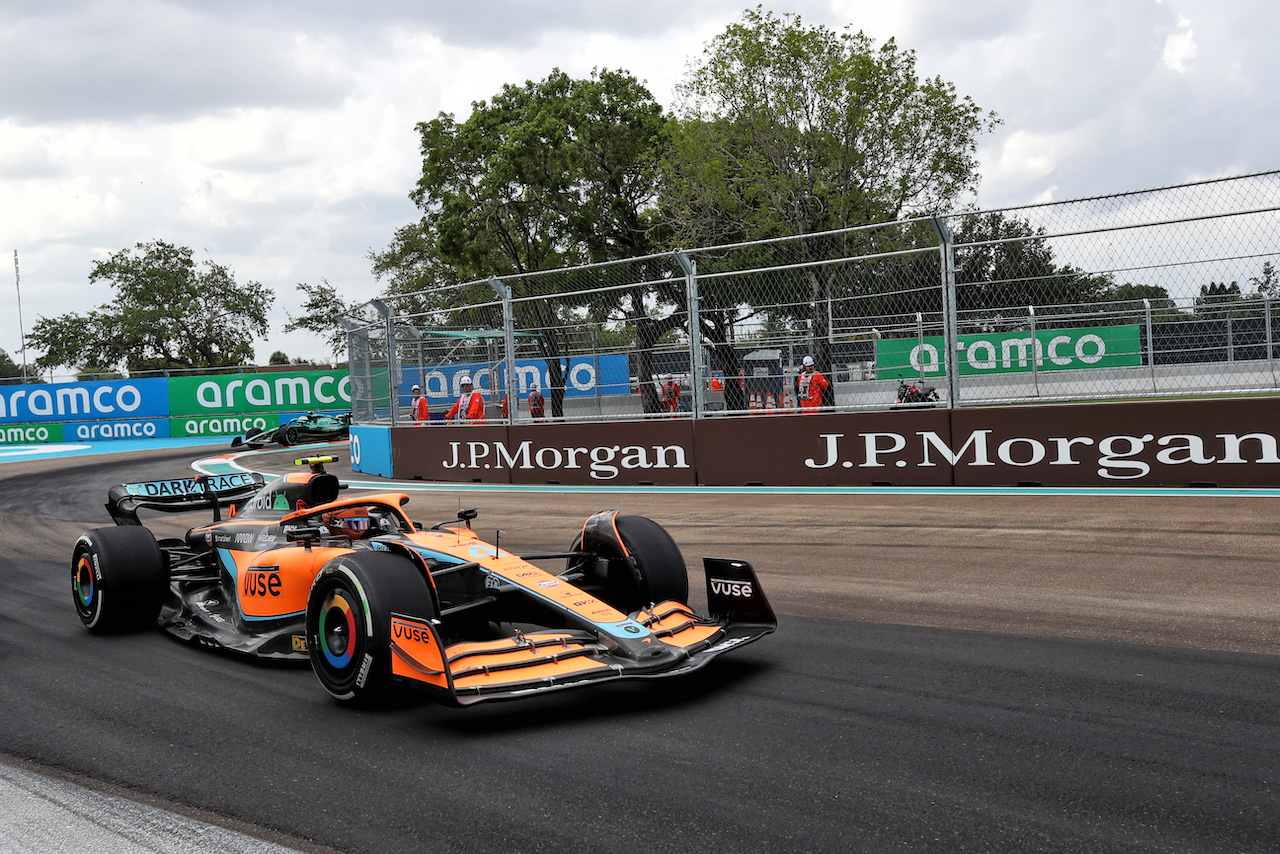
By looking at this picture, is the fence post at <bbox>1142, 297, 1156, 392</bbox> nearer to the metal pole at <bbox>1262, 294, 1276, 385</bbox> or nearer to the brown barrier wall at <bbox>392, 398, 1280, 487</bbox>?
the brown barrier wall at <bbox>392, 398, 1280, 487</bbox>

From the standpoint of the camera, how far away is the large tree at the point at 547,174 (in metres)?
29.1

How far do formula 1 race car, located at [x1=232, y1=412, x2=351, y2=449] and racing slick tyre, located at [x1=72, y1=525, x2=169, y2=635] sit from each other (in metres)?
19.9

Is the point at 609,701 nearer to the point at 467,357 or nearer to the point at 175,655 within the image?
the point at 175,655

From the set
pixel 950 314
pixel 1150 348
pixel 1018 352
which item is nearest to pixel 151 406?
pixel 950 314

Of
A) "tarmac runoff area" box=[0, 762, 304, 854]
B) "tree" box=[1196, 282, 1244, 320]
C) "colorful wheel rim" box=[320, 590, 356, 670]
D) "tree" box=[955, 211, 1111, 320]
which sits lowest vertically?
"tarmac runoff area" box=[0, 762, 304, 854]

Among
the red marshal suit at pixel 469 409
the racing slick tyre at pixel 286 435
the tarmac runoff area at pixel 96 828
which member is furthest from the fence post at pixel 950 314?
the racing slick tyre at pixel 286 435

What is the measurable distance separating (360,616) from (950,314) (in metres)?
8.03

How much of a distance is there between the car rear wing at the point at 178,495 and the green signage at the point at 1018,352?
6.92 metres

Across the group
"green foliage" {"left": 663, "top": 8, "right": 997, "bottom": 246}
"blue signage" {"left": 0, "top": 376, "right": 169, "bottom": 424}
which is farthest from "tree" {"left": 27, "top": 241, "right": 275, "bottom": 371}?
"green foliage" {"left": 663, "top": 8, "right": 997, "bottom": 246}

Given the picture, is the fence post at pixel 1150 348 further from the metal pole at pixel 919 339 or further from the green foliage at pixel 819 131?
the green foliage at pixel 819 131

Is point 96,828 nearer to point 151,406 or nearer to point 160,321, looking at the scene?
point 151,406

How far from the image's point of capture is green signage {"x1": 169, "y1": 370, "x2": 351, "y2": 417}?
32.5 meters

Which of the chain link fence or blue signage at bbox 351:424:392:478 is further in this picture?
blue signage at bbox 351:424:392:478

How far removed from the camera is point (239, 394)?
32500 mm
